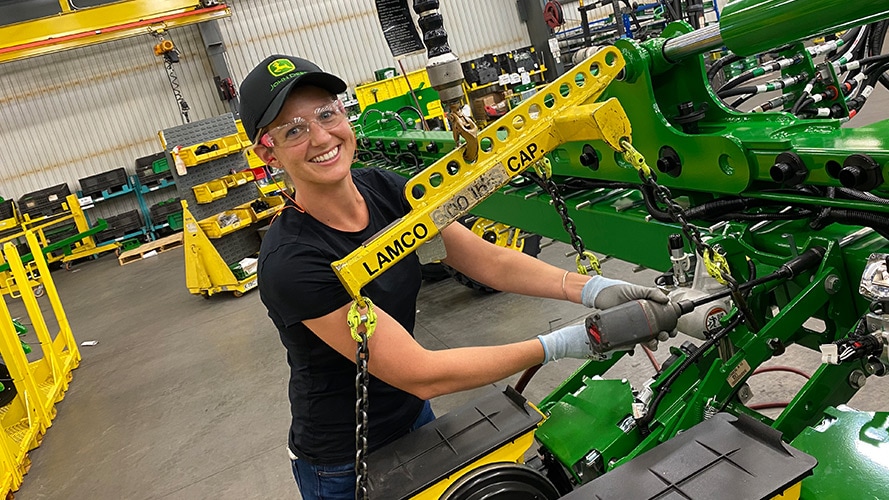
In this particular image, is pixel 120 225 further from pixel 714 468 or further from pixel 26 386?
pixel 714 468

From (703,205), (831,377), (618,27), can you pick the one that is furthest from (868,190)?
(618,27)

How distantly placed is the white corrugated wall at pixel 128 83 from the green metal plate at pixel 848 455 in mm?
11220

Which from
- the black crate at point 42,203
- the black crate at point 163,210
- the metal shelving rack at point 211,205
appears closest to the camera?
the metal shelving rack at point 211,205

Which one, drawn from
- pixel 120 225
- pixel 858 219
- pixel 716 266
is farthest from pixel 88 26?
pixel 858 219

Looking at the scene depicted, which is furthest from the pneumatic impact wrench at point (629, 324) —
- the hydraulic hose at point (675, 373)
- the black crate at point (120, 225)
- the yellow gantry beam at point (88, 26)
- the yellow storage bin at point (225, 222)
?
the black crate at point (120, 225)

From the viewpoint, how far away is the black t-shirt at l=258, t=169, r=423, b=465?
1.54m

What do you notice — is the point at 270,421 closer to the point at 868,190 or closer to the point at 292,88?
the point at 292,88

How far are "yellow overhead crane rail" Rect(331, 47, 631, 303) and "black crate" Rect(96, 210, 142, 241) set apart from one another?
1144cm

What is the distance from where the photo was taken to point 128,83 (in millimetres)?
11883

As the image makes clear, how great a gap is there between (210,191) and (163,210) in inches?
181

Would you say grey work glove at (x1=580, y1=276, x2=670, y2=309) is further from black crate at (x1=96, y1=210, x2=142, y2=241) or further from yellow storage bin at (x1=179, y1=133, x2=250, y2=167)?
black crate at (x1=96, y1=210, x2=142, y2=241)

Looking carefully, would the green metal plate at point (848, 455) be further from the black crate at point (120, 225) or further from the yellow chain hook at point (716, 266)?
the black crate at point (120, 225)

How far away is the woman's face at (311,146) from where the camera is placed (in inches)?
62.9

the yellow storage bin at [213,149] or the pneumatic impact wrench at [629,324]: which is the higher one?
the yellow storage bin at [213,149]
